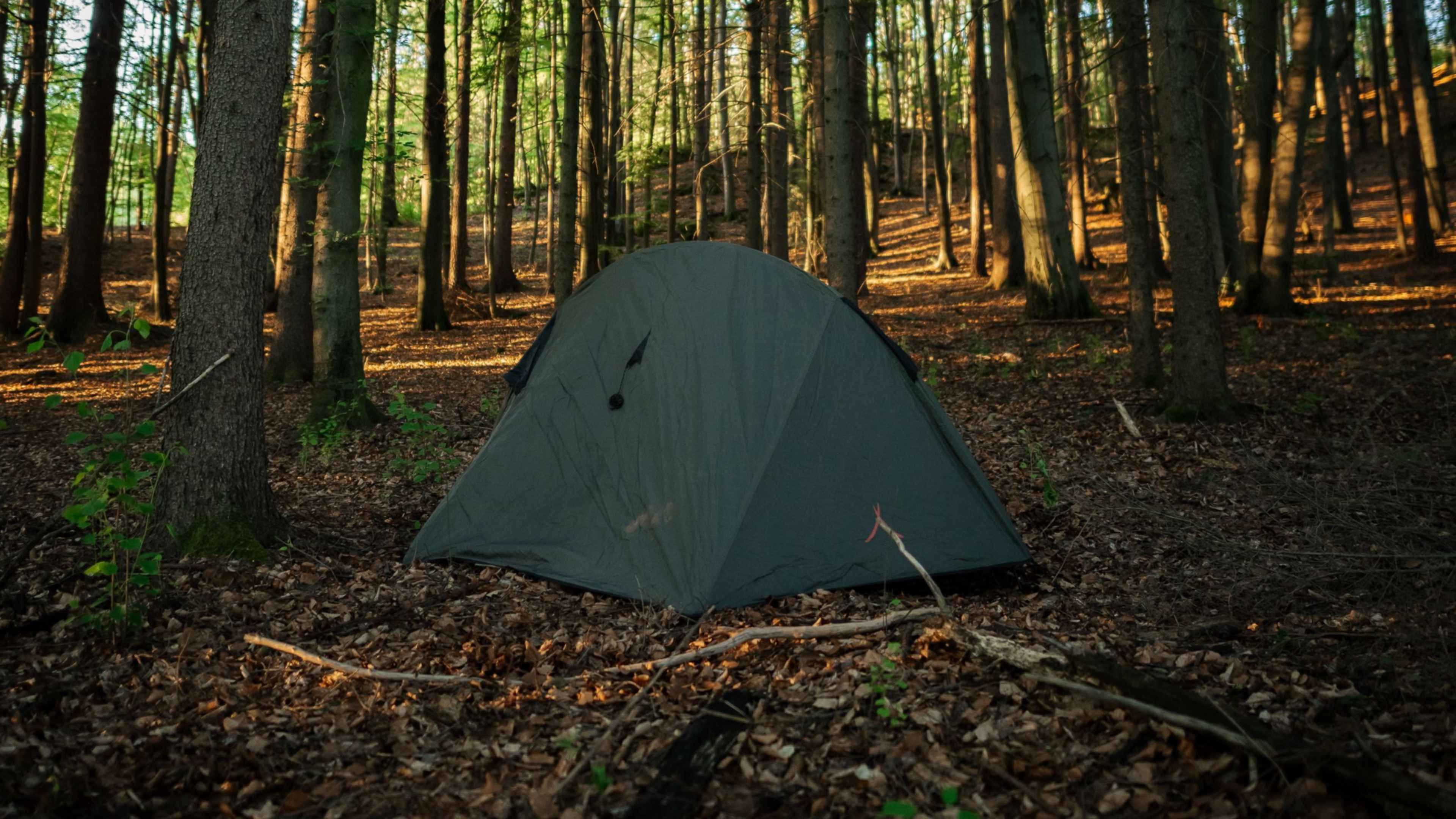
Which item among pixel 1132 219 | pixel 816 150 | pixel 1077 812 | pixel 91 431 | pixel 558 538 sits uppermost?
pixel 816 150

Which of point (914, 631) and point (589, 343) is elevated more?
point (589, 343)

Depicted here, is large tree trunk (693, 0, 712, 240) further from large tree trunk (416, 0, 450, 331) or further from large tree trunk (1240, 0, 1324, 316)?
large tree trunk (1240, 0, 1324, 316)

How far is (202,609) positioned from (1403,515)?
622cm

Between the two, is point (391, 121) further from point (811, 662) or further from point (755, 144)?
point (811, 662)

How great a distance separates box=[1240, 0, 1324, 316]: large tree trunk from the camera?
35.2 feet

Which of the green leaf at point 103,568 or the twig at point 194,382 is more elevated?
the twig at point 194,382

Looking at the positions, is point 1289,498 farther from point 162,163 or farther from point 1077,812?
point 162,163

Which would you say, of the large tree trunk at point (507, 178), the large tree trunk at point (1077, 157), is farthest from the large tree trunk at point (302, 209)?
the large tree trunk at point (1077, 157)

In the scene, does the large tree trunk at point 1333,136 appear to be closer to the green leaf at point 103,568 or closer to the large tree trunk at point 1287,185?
the large tree trunk at point 1287,185

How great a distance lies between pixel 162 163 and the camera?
15539 millimetres

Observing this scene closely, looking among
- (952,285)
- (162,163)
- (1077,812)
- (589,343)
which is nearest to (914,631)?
(1077,812)

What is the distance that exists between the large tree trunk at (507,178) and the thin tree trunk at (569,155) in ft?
12.6

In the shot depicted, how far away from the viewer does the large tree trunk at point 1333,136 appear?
48.6 feet

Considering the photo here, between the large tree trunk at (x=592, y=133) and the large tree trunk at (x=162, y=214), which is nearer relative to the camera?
the large tree trunk at (x=592, y=133)
